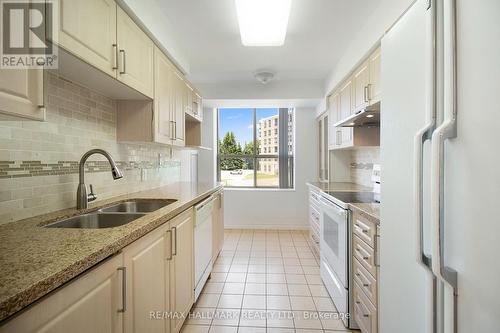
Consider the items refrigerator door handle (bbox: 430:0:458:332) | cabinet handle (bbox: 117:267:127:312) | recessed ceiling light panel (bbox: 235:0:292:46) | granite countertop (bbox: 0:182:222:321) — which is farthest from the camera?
recessed ceiling light panel (bbox: 235:0:292:46)

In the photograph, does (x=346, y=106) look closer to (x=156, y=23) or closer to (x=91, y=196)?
(x=156, y=23)

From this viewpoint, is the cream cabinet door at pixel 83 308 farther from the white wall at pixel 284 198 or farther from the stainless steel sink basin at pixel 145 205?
the white wall at pixel 284 198

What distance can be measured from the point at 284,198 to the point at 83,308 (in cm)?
412

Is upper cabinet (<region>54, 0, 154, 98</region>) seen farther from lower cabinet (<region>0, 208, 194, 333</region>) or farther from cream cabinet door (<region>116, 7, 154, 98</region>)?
lower cabinet (<region>0, 208, 194, 333</region>)

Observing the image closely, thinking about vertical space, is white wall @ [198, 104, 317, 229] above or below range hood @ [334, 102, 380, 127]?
below

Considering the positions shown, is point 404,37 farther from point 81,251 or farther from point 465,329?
point 81,251

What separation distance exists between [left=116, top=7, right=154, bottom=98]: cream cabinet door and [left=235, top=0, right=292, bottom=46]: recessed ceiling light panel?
0.79 meters

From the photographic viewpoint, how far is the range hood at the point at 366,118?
2154 mm

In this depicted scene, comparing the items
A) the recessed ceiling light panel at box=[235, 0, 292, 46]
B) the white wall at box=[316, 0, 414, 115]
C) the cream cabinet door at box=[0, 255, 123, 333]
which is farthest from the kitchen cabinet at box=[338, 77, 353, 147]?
the cream cabinet door at box=[0, 255, 123, 333]

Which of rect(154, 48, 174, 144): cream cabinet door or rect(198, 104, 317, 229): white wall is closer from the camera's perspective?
rect(154, 48, 174, 144): cream cabinet door

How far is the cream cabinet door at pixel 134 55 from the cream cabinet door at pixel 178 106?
21.7 inches

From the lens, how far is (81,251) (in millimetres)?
834

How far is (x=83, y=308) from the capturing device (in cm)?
79

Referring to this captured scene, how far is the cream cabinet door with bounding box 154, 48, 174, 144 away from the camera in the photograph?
2.17m
